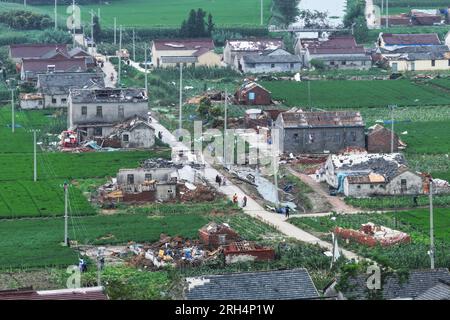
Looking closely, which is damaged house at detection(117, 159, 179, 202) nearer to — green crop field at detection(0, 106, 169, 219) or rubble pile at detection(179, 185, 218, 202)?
rubble pile at detection(179, 185, 218, 202)

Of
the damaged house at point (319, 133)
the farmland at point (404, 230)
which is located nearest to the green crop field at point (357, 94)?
the damaged house at point (319, 133)

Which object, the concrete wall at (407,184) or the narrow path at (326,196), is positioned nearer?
the narrow path at (326,196)

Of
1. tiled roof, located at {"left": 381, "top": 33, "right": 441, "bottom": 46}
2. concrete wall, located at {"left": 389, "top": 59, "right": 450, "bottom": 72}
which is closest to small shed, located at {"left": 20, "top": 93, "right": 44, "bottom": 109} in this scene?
concrete wall, located at {"left": 389, "top": 59, "right": 450, "bottom": 72}

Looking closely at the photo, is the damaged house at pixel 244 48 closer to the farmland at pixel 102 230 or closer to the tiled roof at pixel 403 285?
the farmland at pixel 102 230

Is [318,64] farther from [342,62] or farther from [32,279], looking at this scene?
[32,279]
